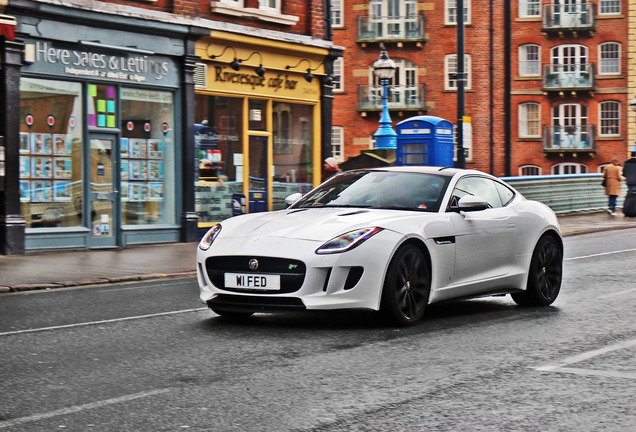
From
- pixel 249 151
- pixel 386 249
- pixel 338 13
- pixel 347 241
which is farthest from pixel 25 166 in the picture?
pixel 338 13

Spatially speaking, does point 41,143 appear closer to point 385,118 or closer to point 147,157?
point 147,157

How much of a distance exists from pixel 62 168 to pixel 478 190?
410 inches

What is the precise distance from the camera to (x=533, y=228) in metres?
Result: 10.3

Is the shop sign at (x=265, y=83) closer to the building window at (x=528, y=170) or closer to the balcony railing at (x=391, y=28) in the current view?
the balcony railing at (x=391, y=28)

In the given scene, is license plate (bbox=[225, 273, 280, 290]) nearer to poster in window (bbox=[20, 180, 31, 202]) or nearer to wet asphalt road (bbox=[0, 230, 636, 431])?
wet asphalt road (bbox=[0, 230, 636, 431])

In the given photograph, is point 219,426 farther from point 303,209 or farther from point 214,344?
point 303,209

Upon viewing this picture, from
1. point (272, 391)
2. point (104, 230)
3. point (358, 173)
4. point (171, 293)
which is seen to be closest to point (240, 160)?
point (104, 230)

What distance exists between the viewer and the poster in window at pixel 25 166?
58.0 feet

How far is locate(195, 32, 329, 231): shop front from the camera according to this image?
844 inches

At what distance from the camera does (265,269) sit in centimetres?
833

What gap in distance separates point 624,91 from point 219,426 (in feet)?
175

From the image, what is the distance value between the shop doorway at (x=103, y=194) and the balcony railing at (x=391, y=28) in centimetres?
3803

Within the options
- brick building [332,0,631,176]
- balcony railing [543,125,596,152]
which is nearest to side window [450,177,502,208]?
brick building [332,0,631,176]

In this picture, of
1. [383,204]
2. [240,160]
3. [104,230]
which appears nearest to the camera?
[383,204]
